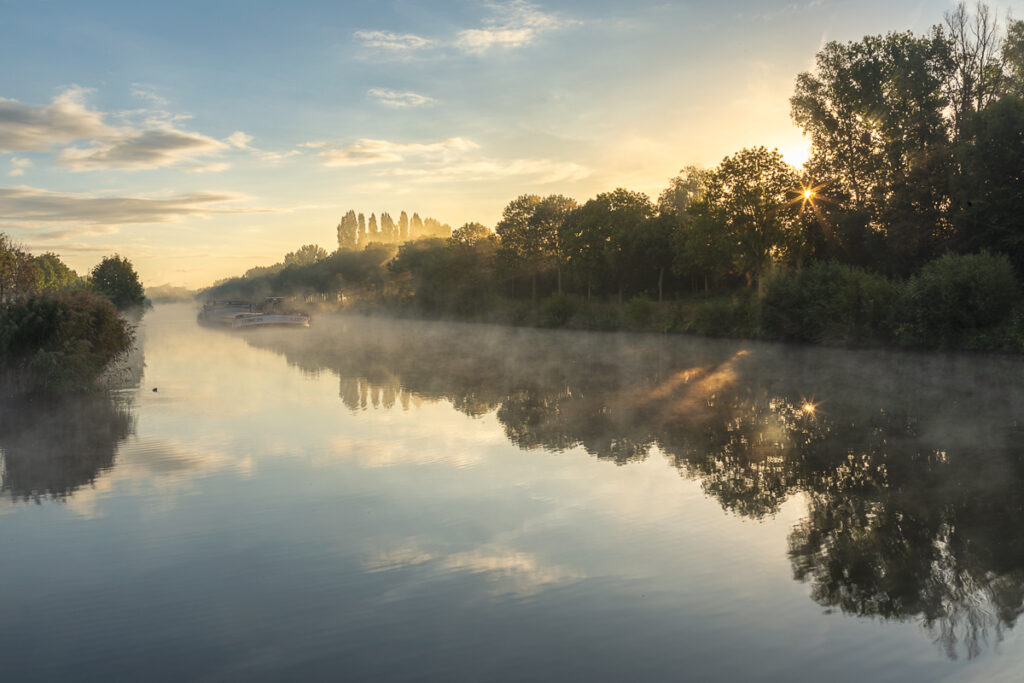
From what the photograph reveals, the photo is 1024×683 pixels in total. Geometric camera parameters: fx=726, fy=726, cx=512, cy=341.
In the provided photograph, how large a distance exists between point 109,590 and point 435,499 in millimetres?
4155

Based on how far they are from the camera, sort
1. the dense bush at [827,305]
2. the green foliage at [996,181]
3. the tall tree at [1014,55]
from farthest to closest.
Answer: the tall tree at [1014,55], the dense bush at [827,305], the green foliage at [996,181]

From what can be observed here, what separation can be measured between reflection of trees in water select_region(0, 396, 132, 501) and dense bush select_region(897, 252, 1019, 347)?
1323 inches

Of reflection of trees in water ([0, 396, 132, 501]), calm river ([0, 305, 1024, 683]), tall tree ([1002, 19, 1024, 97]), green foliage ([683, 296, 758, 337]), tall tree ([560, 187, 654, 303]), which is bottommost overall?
calm river ([0, 305, 1024, 683])

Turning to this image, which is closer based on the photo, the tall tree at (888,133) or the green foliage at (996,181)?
the green foliage at (996,181)

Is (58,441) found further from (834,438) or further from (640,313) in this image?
(640,313)

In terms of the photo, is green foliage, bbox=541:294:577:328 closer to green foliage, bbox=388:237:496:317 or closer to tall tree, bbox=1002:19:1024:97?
green foliage, bbox=388:237:496:317

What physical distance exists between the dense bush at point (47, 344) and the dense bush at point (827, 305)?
3462 cm

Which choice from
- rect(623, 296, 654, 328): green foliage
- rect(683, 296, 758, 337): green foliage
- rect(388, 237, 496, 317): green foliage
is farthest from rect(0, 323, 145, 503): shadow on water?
rect(388, 237, 496, 317): green foliage

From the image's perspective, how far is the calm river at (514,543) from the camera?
567 centimetres

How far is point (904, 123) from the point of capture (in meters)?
49.9

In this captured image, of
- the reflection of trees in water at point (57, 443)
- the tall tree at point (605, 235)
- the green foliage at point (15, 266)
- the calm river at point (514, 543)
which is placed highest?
the tall tree at point (605, 235)

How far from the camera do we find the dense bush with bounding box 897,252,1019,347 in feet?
107

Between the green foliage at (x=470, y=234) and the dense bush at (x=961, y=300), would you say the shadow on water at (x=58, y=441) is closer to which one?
the dense bush at (x=961, y=300)

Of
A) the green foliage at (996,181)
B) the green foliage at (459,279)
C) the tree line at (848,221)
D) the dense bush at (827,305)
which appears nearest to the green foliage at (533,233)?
the tree line at (848,221)
